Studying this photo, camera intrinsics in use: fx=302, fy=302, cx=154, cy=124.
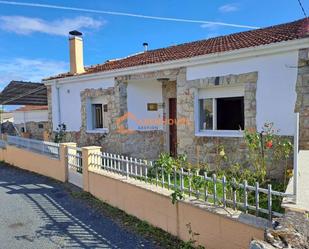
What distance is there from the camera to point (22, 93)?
53.5ft

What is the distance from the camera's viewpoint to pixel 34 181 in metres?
9.58

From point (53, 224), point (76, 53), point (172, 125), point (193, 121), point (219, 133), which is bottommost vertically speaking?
point (53, 224)

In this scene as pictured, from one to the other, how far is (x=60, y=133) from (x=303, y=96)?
35.1ft

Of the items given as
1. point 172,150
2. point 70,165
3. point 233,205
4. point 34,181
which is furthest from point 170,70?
point 233,205

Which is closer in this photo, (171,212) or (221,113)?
(171,212)

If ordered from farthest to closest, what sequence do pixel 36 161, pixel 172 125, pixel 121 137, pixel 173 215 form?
pixel 172 125 → pixel 121 137 → pixel 36 161 → pixel 173 215

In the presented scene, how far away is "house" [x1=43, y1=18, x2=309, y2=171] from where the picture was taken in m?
7.30

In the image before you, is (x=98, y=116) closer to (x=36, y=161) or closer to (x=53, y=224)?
(x=36, y=161)

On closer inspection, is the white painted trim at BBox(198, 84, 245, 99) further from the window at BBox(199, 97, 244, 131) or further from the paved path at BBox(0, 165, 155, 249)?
the paved path at BBox(0, 165, 155, 249)

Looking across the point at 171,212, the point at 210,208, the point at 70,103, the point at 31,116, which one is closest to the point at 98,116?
the point at 70,103

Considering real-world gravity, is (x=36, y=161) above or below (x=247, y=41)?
below

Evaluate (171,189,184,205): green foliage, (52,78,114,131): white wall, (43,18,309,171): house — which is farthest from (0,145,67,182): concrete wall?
(171,189,184,205): green foliage

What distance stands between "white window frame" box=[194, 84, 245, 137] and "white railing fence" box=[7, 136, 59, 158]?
Result: 14.8ft

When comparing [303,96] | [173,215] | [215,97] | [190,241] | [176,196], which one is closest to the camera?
[190,241]
